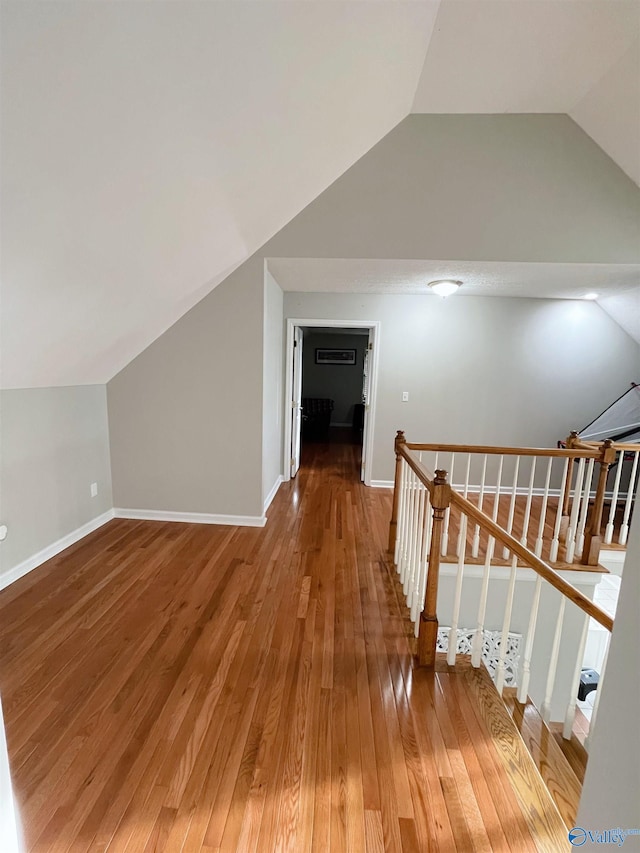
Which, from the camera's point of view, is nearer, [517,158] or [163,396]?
[517,158]

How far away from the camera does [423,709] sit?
157 centimetres

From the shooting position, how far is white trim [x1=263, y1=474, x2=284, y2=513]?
360 cm

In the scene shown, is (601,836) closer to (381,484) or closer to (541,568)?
(541,568)

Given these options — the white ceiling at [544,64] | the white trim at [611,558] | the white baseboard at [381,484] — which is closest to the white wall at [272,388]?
the white baseboard at [381,484]

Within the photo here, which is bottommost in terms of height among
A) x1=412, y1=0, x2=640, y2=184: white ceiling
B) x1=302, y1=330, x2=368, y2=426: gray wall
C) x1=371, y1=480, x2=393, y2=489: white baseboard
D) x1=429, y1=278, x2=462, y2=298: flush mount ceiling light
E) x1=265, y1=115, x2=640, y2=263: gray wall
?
x1=371, y1=480, x2=393, y2=489: white baseboard

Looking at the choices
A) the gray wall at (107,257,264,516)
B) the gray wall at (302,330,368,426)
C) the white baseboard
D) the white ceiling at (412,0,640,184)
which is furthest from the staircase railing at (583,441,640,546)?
the gray wall at (302,330,368,426)

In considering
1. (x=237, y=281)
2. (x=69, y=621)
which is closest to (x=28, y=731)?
(x=69, y=621)

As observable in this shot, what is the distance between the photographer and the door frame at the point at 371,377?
4.34 metres

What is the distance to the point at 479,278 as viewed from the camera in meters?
3.33

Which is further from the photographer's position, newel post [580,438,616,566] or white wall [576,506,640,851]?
newel post [580,438,616,566]

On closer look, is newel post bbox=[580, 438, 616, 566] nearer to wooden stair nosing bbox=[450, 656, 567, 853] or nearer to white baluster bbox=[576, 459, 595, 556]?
white baluster bbox=[576, 459, 595, 556]

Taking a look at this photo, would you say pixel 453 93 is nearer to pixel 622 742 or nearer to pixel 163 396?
pixel 163 396

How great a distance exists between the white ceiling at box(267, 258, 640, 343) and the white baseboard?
230cm

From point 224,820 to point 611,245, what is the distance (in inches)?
157
